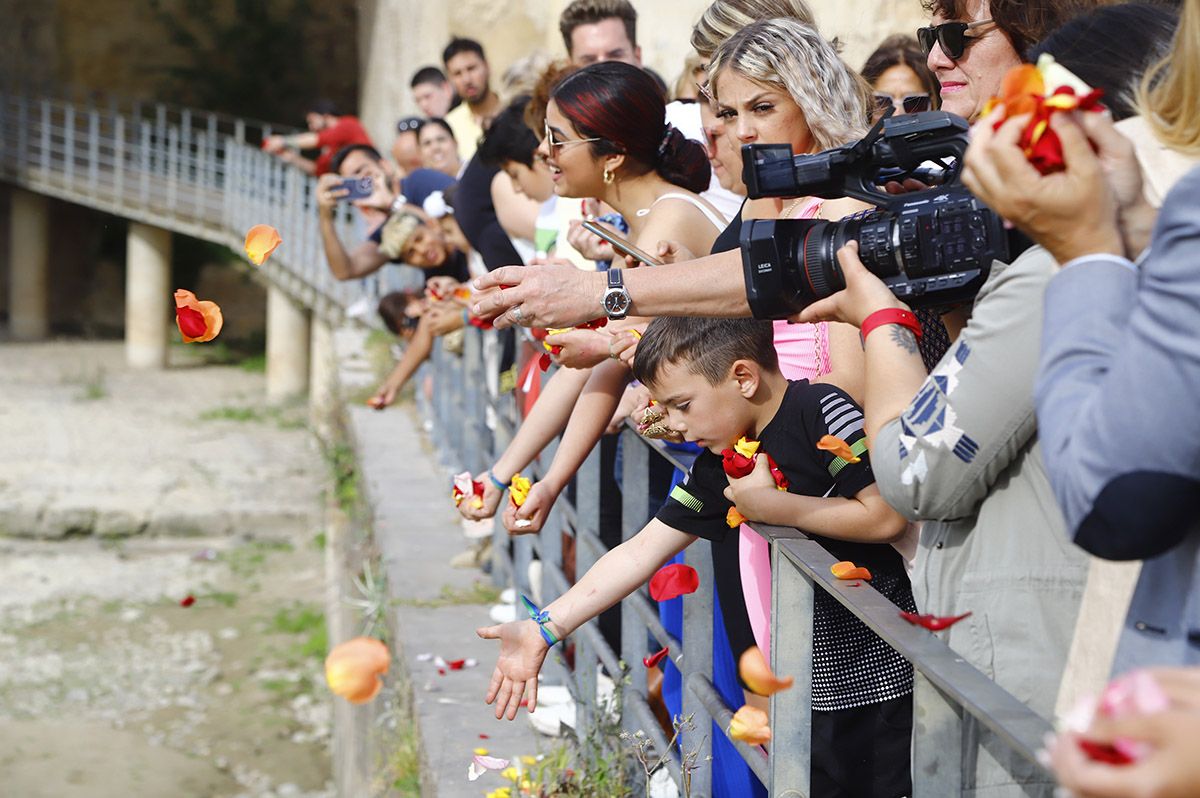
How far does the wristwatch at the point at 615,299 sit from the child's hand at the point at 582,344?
0.40 meters

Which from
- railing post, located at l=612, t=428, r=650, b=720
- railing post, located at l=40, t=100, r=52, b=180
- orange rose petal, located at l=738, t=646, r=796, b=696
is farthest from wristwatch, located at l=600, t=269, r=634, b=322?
railing post, located at l=40, t=100, r=52, b=180

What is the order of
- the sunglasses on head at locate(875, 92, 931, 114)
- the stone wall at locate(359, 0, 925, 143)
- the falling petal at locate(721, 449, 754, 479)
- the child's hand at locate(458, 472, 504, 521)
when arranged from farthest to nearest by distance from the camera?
the stone wall at locate(359, 0, 925, 143) < the child's hand at locate(458, 472, 504, 521) < the sunglasses on head at locate(875, 92, 931, 114) < the falling petal at locate(721, 449, 754, 479)

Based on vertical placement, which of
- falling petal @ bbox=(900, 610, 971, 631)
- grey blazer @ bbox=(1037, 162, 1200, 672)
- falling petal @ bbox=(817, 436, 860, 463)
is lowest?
falling petal @ bbox=(900, 610, 971, 631)

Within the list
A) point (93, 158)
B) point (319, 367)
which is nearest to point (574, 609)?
point (319, 367)

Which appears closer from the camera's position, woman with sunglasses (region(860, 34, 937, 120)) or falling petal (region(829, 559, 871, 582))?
falling petal (region(829, 559, 871, 582))

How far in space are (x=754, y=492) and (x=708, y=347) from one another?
0.31m

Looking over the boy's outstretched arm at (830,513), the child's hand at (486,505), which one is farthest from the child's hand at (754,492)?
the child's hand at (486,505)

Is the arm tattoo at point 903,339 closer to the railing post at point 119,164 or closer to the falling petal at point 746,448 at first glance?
the falling petal at point 746,448

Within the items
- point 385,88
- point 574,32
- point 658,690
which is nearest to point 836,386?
point 658,690

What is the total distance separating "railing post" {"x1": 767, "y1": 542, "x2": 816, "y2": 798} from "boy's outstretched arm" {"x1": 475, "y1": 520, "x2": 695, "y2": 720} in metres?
0.48

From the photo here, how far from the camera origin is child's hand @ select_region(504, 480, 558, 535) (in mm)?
2848

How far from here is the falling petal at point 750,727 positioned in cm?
194

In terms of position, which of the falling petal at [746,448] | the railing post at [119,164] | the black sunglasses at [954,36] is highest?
the railing post at [119,164]

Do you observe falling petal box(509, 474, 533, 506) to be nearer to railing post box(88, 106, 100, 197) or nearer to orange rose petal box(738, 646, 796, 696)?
orange rose petal box(738, 646, 796, 696)
